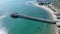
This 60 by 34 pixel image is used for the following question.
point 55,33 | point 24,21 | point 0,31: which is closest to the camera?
point 55,33

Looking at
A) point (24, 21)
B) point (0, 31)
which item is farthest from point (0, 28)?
point (24, 21)

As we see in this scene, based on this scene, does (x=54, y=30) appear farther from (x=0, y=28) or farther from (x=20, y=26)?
(x=0, y=28)

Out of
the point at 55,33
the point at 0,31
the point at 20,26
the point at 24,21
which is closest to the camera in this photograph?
the point at 55,33

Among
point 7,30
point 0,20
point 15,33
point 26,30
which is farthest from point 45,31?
point 0,20

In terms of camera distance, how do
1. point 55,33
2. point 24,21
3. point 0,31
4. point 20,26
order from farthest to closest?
point 24,21 → point 20,26 → point 0,31 → point 55,33

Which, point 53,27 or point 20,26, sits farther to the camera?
point 20,26

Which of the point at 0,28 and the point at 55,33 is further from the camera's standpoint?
the point at 0,28

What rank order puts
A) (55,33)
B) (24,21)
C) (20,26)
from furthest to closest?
(24,21) < (20,26) < (55,33)

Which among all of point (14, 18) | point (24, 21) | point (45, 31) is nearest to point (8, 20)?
point (14, 18)

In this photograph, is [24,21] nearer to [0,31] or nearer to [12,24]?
[12,24]
